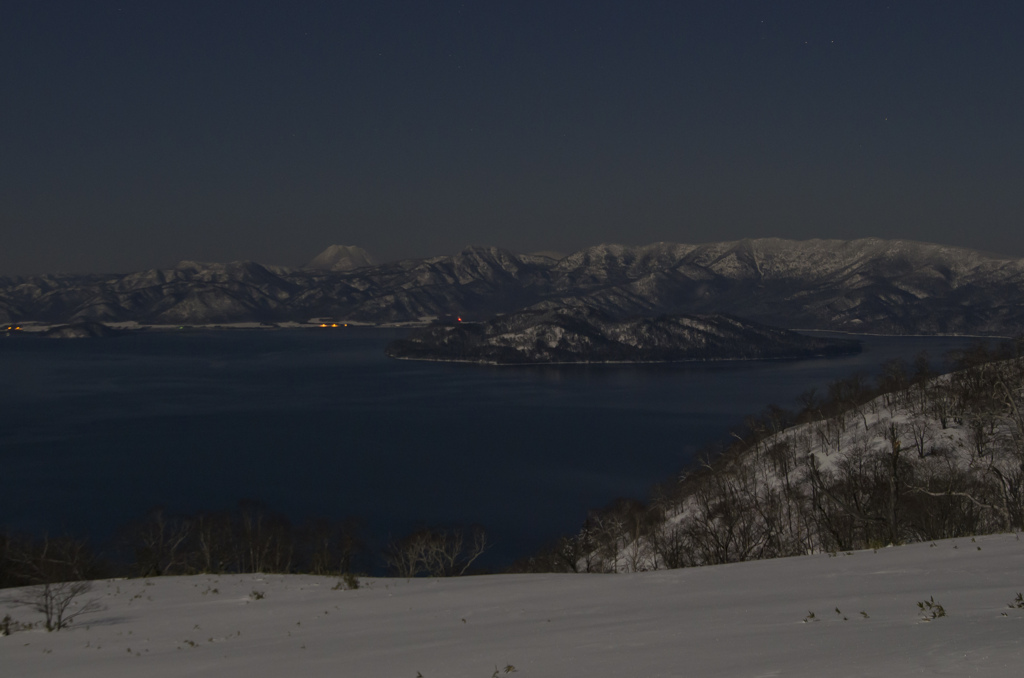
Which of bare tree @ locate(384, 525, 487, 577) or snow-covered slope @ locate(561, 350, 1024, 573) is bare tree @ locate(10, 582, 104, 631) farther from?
bare tree @ locate(384, 525, 487, 577)

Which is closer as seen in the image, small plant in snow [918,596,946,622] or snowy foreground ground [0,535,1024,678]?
snowy foreground ground [0,535,1024,678]

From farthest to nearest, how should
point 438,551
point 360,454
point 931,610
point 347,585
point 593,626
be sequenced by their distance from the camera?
point 360,454 < point 438,551 < point 347,585 < point 593,626 < point 931,610

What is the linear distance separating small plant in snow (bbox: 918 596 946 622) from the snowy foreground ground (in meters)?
0.13

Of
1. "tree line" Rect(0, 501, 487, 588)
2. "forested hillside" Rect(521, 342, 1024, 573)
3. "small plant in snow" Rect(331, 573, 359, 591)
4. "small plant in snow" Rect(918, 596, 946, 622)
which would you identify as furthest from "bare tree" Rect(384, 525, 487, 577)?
"small plant in snow" Rect(918, 596, 946, 622)

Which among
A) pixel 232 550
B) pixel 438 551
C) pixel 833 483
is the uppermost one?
pixel 833 483

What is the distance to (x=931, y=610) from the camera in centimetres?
1190

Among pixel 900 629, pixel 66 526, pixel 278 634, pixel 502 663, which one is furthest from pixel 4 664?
pixel 66 526

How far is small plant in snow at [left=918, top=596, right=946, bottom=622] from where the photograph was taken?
11367mm

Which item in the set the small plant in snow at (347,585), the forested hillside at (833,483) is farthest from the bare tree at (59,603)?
the forested hillside at (833,483)

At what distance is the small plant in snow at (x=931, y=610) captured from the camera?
11367 mm

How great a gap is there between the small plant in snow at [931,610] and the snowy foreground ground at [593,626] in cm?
13

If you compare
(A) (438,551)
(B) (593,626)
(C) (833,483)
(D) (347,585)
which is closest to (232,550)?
(A) (438,551)

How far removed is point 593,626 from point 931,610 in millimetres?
5685

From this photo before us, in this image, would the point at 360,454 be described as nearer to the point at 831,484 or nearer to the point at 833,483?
the point at 833,483
